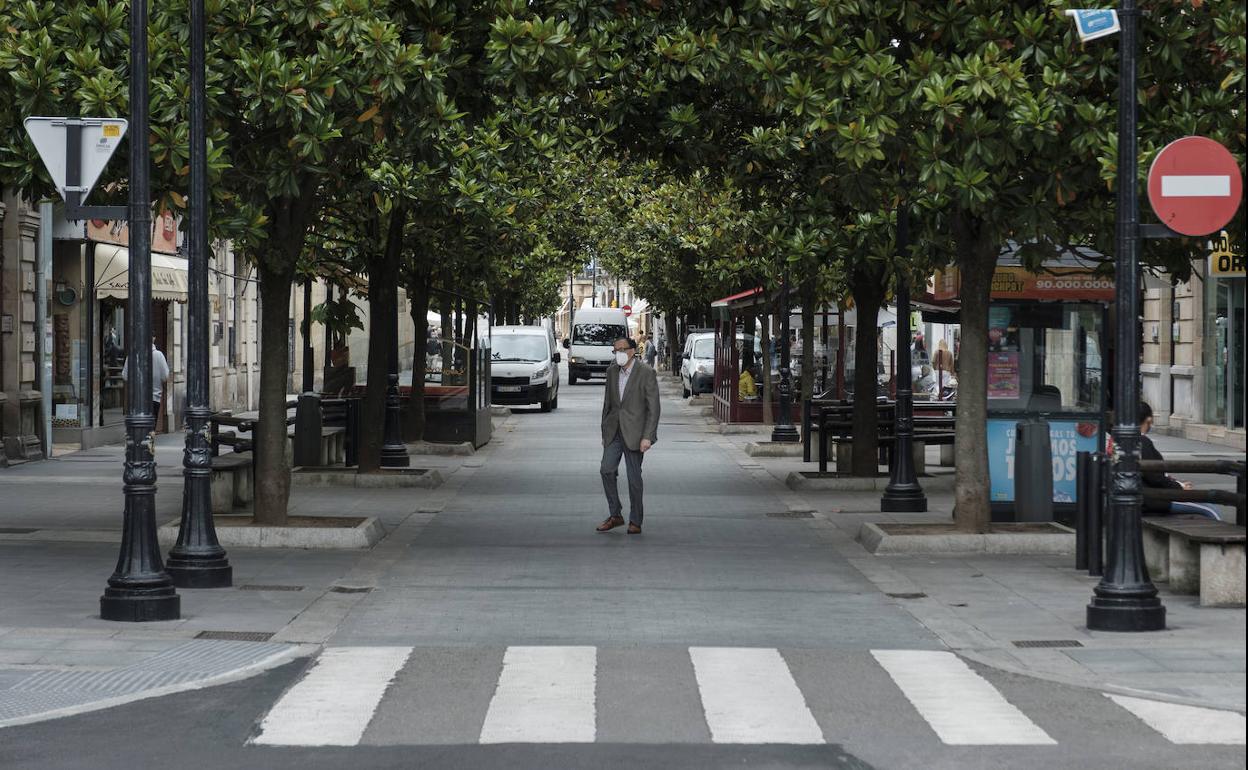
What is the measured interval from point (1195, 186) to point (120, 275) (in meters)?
21.8

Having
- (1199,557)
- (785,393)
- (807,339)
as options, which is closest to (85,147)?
(1199,557)

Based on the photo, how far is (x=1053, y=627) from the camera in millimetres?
10305

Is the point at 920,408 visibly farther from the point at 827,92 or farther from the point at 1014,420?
the point at 827,92

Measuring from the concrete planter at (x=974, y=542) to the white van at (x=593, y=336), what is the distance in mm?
49427

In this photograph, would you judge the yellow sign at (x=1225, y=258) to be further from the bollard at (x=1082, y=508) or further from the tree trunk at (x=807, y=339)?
the tree trunk at (x=807, y=339)

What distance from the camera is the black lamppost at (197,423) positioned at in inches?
457

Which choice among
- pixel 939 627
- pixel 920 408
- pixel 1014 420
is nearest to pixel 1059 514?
pixel 1014 420

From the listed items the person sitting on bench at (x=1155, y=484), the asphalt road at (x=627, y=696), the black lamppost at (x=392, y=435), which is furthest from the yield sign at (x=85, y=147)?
the black lamppost at (x=392, y=435)

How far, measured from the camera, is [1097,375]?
15414 mm

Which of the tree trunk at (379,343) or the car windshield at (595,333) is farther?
the car windshield at (595,333)

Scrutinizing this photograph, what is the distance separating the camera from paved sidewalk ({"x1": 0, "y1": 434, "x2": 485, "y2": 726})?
27.8 ft

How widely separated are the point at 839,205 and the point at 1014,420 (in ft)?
12.8

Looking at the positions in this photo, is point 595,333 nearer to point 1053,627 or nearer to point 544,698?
point 1053,627

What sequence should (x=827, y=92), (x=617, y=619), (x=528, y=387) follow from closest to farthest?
(x=617, y=619) < (x=827, y=92) < (x=528, y=387)
